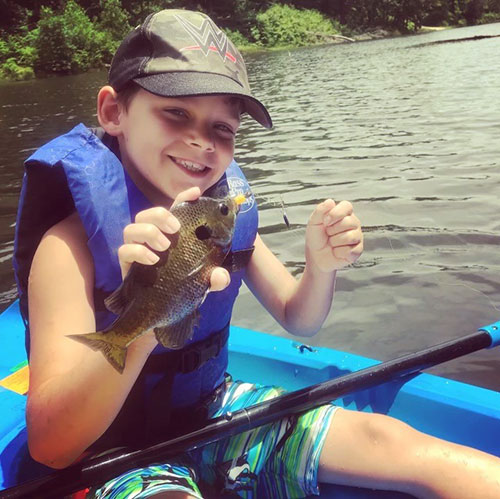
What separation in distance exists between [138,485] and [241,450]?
1.48 feet

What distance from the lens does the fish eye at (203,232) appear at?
127 centimetres

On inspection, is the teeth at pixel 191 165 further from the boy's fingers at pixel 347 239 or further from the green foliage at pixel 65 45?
the green foliage at pixel 65 45

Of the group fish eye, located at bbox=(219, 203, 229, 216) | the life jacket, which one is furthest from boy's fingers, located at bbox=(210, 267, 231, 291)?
the life jacket

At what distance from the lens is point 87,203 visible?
1662 millimetres

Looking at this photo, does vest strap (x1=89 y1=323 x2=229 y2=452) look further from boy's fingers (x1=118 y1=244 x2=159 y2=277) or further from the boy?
boy's fingers (x1=118 y1=244 x2=159 y2=277)

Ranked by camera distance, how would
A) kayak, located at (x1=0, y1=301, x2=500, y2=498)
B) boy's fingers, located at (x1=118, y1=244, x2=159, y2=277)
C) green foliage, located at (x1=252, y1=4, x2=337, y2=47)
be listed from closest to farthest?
boy's fingers, located at (x1=118, y1=244, x2=159, y2=277)
kayak, located at (x1=0, y1=301, x2=500, y2=498)
green foliage, located at (x1=252, y1=4, x2=337, y2=47)

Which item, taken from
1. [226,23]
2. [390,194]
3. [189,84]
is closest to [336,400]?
[189,84]

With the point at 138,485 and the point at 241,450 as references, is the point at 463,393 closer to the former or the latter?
the point at 241,450

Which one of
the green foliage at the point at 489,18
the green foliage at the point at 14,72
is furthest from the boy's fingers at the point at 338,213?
the green foliage at the point at 489,18

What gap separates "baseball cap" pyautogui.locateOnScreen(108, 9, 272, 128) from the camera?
5.41 ft

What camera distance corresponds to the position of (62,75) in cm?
2906

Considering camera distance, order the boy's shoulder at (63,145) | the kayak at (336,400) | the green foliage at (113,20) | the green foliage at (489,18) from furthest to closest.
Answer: the green foliage at (489,18) < the green foliage at (113,20) < the kayak at (336,400) < the boy's shoulder at (63,145)

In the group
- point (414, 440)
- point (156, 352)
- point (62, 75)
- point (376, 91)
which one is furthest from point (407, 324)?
point (62, 75)

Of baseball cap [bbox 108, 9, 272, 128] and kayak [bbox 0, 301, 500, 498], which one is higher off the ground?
baseball cap [bbox 108, 9, 272, 128]
